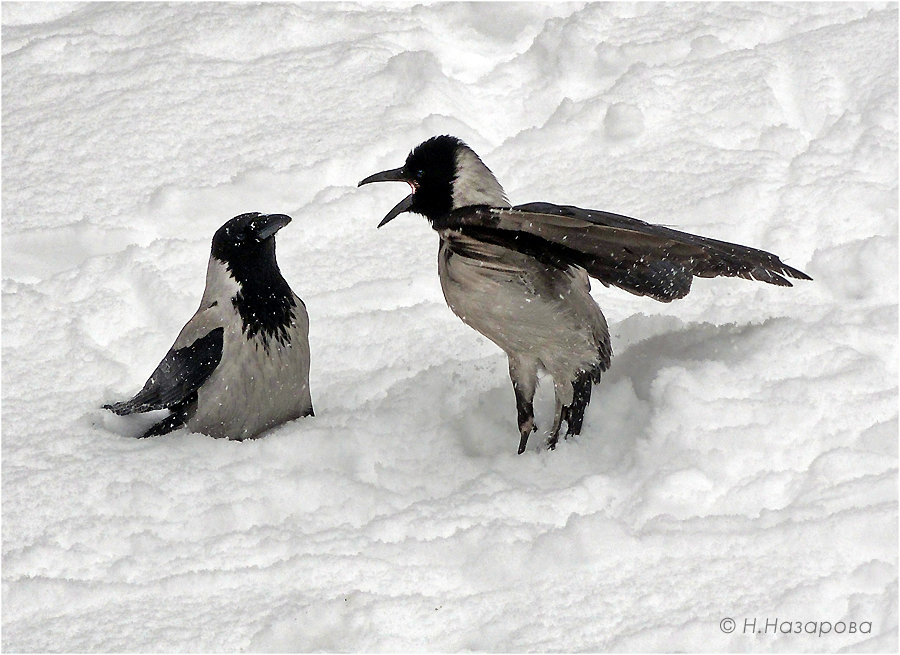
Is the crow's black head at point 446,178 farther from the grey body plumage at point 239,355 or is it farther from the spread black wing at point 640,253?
the grey body plumage at point 239,355

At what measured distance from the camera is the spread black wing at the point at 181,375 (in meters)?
3.93

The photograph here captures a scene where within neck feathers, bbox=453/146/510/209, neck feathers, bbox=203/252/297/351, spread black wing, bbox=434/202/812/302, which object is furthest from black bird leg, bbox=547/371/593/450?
neck feathers, bbox=203/252/297/351

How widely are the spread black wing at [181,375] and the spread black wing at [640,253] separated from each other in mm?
1140

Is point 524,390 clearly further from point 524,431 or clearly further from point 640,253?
point 640,253

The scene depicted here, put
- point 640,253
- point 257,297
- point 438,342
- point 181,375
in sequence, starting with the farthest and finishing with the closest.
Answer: point 438,342
point 257,297
point 181,375
point 640,253

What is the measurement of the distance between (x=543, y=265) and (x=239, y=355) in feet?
3.58

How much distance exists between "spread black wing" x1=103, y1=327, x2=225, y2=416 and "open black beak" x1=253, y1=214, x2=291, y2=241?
0.37m

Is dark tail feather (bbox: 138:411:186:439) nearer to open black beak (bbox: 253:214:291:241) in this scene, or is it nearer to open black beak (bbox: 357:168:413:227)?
open black beak (bbox: 253:214:291:241)

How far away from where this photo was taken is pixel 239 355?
13.0 ft

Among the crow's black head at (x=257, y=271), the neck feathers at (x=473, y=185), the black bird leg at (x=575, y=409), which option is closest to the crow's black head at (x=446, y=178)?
the neck feathers at (x=473, y=185)

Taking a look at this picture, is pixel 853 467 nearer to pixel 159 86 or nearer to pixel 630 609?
pixel 630 609

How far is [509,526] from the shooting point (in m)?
3.36

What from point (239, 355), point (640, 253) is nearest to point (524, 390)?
point (640, 253)

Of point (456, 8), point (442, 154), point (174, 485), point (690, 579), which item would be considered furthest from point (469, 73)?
point (690, 579)
